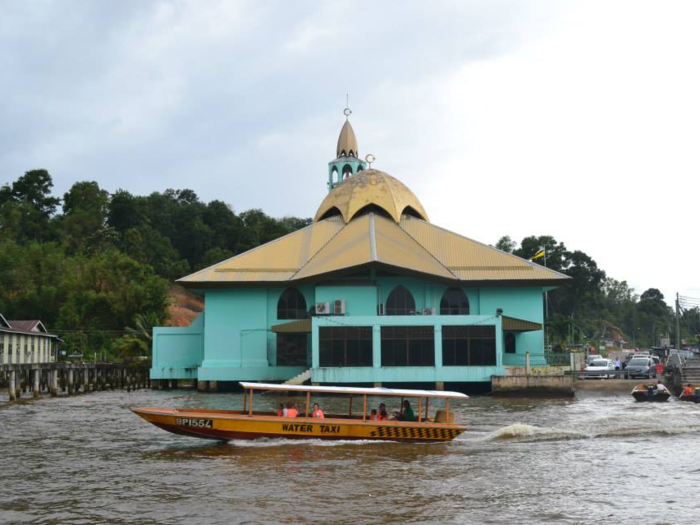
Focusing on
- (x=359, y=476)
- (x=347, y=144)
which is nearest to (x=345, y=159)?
(x=347, y=144)

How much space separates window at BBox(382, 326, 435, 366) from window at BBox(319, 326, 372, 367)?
0.94 m

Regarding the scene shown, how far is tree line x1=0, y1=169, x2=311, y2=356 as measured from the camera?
77750 mm

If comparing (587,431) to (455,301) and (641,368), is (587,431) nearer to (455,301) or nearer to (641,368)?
(455,301)

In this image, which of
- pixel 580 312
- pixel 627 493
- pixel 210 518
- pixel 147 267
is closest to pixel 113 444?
pixel 210 518

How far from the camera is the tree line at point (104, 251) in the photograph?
77.8 m

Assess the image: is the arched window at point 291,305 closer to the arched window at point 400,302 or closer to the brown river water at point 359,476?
the arched window at point 400,302

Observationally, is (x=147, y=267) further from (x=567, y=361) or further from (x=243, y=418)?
(x=243, y=418)

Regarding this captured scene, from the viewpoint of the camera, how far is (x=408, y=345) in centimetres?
4725

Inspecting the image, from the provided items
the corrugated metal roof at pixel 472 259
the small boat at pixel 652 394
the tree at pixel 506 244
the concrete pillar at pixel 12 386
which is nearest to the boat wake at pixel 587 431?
the small boat at pixel 652 394

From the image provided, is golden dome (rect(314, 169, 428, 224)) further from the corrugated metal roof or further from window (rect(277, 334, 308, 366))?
window (rect(277, 334, 308, 366))

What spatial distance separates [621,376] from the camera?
190ft

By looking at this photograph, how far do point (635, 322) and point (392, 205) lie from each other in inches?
4931

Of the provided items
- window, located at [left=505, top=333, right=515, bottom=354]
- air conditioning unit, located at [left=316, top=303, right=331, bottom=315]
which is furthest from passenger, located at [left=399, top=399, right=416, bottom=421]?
window, located at [left=505, top=333, right=515, bottom=354]

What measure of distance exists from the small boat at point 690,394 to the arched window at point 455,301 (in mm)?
16337
